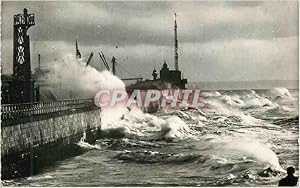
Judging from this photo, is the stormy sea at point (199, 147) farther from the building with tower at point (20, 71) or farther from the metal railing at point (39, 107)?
the building with tower at point (20, 71)

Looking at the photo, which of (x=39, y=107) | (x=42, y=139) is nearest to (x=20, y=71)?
(x=39, y=107)

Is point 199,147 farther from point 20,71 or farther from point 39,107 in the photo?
point 20,71

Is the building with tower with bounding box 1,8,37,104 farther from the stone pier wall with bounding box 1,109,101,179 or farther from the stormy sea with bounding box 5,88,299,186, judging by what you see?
the stormy sea with bounding box 5,88,299,186

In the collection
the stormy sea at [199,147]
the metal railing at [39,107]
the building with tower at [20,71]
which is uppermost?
the building with tower at [20,71]

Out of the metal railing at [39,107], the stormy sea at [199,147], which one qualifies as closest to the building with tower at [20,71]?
the metal railing at [39,107]

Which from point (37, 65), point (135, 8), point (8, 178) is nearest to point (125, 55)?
point (135, 8)

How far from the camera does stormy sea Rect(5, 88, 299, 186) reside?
3910mm

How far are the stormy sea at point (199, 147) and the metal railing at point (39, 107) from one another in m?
0.26

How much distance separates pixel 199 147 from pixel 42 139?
1222 millimetres

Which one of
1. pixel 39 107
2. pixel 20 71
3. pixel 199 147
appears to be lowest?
pixel 199 147

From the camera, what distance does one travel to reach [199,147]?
4074 mm

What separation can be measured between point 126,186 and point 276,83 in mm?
1306

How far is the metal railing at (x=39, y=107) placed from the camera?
4.08 m

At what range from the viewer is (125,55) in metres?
4.12
